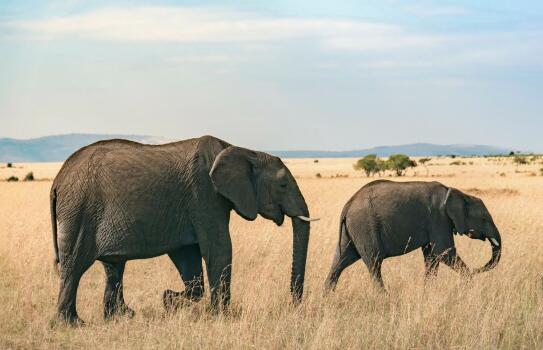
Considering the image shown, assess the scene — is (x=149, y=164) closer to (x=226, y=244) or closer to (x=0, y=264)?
(x=226, y=244)

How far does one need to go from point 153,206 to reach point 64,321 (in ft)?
5.67

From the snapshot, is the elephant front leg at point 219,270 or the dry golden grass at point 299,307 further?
the elephant front leg at point 219,270

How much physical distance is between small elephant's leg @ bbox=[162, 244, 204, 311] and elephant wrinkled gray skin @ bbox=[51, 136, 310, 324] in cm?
48

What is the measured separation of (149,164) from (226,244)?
1347 mm

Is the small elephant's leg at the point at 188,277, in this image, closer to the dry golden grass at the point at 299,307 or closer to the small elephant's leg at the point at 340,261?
the dry golden grass at the point at 299,307

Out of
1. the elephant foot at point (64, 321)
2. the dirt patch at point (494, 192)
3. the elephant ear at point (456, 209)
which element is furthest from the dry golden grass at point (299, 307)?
the dirt patch at point (494, 192)

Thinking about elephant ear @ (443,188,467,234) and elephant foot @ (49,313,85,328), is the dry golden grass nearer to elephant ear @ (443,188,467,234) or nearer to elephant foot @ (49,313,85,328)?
elephant foot @ (49,313,85,328)

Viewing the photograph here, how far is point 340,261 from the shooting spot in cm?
1191

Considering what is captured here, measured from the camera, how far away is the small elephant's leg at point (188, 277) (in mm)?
9680

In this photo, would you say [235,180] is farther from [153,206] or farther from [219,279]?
[219,279]

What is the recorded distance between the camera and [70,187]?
938cm

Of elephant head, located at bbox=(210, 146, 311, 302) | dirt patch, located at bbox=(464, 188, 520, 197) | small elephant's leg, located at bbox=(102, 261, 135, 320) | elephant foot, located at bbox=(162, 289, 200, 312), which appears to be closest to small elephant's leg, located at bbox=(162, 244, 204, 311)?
elephant foot, located at bbox=(162, 289, 200, 312)

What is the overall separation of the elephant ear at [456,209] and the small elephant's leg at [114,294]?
5096mm

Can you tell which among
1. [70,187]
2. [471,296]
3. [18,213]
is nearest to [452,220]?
[471,296]
